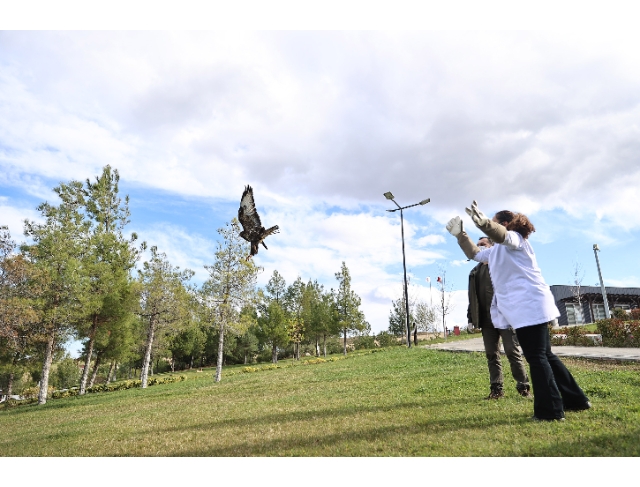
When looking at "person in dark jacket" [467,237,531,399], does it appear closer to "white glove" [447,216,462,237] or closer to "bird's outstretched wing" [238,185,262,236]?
"white glove" [447,216,462,237]

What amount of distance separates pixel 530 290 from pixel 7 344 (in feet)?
82.5

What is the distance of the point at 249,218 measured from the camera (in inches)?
349

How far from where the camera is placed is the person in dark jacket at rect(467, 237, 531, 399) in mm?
5961

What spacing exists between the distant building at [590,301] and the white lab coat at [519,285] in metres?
43.2

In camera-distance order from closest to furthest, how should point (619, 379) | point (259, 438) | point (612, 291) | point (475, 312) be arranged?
point (259, 438) < point (475, 312) < point (619, 379) < point (612, 291)

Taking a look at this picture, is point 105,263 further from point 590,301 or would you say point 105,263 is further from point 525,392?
point 590,301

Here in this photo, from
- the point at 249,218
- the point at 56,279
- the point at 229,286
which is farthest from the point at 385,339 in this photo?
the point at 249,218

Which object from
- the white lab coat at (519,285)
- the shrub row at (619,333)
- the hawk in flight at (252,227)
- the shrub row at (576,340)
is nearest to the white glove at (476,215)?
the white lab coat at (519,285)

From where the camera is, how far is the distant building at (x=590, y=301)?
1662 inches

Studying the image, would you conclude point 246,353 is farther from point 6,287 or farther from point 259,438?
point 259,438

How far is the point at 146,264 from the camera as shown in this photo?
2438 centimetres

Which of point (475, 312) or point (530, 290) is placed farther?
point (475, 312)

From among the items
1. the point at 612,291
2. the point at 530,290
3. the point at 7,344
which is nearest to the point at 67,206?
the point at 7,344

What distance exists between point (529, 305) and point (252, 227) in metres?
5.80
